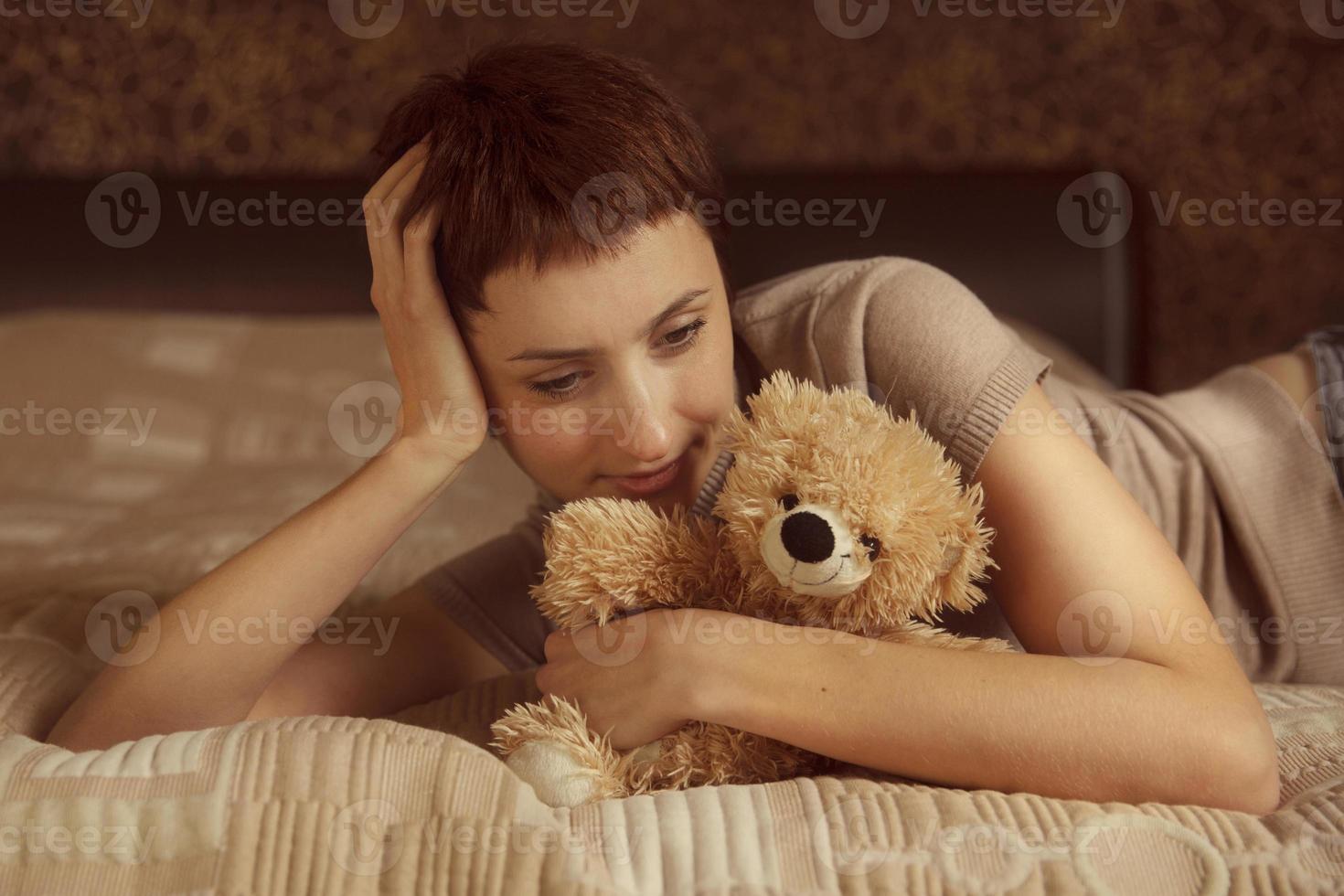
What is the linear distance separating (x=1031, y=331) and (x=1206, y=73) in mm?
798

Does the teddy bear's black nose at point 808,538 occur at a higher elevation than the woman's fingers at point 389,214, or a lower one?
lower

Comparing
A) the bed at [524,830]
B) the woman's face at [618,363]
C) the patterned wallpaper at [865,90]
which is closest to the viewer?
the bed at [524,830]

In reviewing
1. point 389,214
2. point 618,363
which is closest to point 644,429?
point 618,363

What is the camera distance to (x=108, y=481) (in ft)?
5.97

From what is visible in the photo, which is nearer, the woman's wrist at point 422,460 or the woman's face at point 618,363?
the woman's face at point 618,363

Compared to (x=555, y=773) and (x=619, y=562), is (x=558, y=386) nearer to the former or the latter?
(x=619, y=562)

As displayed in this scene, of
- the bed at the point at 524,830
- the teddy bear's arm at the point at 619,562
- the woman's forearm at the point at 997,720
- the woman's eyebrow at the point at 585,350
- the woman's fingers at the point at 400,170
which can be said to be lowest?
the bed at the point at 524,830

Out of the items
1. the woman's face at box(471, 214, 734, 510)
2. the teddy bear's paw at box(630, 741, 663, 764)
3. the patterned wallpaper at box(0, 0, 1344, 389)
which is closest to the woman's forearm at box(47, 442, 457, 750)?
the woman's face at box(471, 214, 734, 510)

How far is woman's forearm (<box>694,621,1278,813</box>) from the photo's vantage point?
736 mm

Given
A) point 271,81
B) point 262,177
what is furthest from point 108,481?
point 271,81

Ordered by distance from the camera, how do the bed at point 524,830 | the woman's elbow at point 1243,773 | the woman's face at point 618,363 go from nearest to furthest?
the bed at point 524,830 → the woman's elbow at point 1243,773 → the woman's face at point 618,363

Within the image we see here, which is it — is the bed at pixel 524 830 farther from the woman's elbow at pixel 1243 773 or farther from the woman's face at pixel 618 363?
the woman's face at pixel 618 363

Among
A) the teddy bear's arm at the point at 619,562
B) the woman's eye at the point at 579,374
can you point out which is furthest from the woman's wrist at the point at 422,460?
the teddy bear's arm at the point at 619,562

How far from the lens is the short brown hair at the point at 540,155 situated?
2.86 feet
